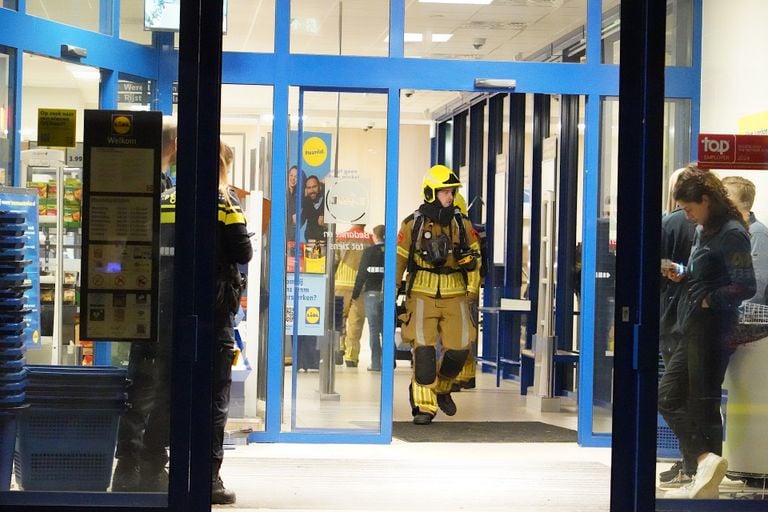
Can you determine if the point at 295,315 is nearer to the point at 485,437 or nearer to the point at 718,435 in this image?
the point at 485,437

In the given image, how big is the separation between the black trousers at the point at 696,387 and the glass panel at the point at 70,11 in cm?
253

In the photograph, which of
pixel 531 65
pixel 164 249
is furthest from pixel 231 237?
pixel 531 65

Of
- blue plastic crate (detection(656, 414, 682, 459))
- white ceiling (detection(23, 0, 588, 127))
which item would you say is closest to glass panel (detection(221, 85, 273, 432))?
white ceiling (detection(23, 0, 588, 127))

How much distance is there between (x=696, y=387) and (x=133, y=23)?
2.57 m

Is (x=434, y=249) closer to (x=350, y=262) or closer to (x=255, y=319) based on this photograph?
(x=350, y=262)

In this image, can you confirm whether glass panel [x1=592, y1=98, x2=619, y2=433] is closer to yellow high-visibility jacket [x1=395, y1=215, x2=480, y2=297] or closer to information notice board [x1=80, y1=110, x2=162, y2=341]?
yellow high-visibility jacket [x1=395, y1=215, x2=480, y2=297]

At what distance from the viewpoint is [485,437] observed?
8.16 m

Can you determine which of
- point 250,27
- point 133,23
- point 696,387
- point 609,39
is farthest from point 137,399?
point 609,39

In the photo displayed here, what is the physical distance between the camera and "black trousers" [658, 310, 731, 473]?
4438mm

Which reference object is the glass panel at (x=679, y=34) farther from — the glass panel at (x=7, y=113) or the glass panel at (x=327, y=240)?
the glass panel at (x=327, y=240)

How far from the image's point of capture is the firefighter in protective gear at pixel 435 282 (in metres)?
8.52

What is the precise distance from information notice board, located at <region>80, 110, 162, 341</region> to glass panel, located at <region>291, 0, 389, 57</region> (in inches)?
138

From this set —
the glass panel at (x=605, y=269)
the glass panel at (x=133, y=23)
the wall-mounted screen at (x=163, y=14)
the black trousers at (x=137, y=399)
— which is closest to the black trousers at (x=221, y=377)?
the black trousers at (x=137, y=399)

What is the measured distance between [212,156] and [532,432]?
189 inches
